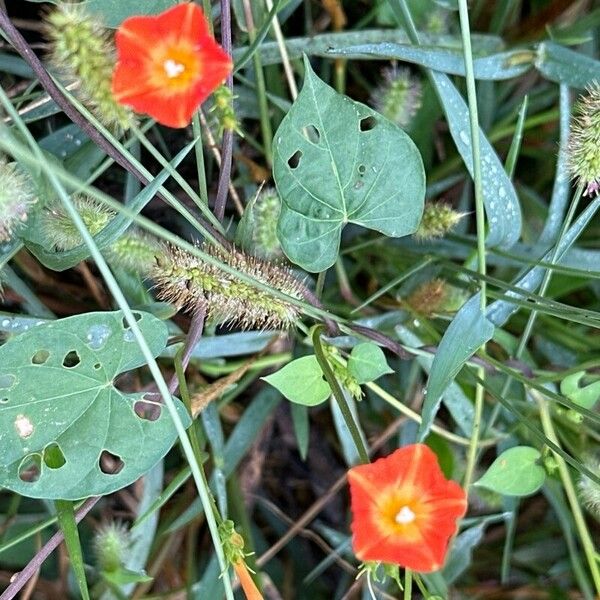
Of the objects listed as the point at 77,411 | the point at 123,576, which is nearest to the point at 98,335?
the point at 77,411

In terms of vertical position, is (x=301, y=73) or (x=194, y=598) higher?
(x=301, y=73)

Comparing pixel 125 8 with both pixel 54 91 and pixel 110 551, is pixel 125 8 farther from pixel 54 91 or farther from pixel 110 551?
pixel 110 551

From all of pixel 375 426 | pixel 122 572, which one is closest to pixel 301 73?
pixel 375 426

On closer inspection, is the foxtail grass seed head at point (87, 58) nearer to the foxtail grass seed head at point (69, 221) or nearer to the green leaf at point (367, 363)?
the foxtail grass seed head at point (69, 221)

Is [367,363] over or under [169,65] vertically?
under

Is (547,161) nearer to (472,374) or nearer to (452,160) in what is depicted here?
(452,160)

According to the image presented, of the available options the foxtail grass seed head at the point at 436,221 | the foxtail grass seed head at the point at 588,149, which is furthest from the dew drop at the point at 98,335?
the foxtail grass seed head at the point at 588,149

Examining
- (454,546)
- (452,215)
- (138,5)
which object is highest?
(138,5)
